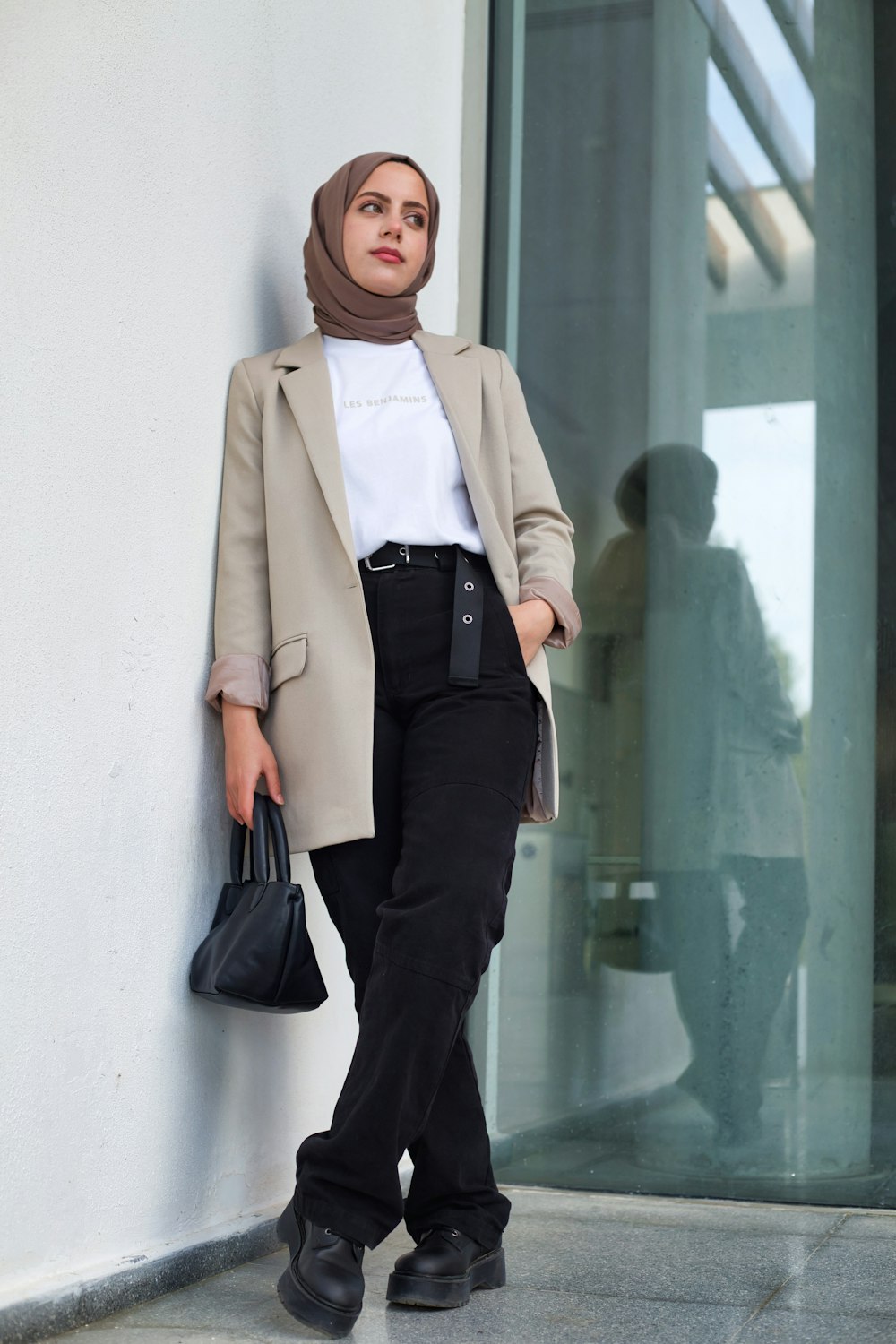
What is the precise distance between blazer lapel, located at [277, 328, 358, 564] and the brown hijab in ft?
0.27

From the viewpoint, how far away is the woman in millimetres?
2070

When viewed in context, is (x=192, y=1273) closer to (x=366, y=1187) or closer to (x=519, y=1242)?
(x=366, y=1187)

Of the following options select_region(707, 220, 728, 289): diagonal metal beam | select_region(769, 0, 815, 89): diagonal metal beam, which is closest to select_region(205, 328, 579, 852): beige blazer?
select_region(707, 220, 728, 289): diagonal metal beam

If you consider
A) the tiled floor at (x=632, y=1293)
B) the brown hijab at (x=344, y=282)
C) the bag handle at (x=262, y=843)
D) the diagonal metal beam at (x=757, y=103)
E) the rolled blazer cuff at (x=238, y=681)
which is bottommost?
the tiled floor at (x=632, y=1293)

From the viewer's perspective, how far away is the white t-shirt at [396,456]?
236 cm

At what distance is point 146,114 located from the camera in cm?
226

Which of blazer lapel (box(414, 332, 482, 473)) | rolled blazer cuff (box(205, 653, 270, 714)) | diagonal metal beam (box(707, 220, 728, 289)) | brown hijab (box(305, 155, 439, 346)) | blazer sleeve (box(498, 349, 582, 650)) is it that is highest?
diagonal metal beam (box(707, 220, 728, 289))

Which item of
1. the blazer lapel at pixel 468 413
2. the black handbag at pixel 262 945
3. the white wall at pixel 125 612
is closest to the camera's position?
the white wall at pixel 125 612

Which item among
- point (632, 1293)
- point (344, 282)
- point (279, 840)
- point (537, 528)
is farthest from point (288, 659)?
point (632, 1293)

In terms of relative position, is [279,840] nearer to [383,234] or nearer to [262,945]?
[262,945]

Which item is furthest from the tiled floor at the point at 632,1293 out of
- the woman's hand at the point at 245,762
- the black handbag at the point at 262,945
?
the woman's hand at the point at 245,762

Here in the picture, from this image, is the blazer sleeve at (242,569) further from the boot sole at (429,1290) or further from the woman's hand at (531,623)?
the boot sole at (429,1290)

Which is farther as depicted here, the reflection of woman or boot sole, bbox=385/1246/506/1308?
the reflection of woman

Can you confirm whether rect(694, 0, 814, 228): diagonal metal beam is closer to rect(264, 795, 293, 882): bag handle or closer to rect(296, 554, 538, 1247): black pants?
rect(296, 554, 538, 1247): black pants
